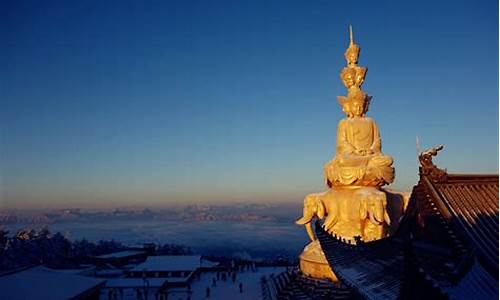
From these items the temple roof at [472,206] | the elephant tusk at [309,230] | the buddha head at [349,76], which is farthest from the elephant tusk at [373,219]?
the temple roof at [472,206]

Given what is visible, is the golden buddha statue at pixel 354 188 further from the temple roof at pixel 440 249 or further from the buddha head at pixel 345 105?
the temple roof at pixel 440 249

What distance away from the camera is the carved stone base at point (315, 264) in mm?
11719

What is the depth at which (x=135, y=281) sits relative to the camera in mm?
18891

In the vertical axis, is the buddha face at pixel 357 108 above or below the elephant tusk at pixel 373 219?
above

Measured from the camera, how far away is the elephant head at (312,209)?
44.5 feet

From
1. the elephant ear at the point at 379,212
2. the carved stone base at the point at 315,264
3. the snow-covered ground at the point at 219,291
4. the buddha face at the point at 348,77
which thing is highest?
the buddha face at the point at 348,77

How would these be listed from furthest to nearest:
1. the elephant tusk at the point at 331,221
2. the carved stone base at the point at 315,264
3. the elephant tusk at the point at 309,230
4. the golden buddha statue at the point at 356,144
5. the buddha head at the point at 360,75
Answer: the buddha head at the point at 360,75 < the elephant tusk at the point at 309,230 < the elephant tusk at the point at 331,221 < the golden buddha statue at the point at 356,144 < the carved stone base at the point at 315,264

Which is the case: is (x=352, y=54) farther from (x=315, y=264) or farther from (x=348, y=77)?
(x=315, y=264)

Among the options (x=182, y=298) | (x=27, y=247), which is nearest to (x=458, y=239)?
(x=182, y=298)

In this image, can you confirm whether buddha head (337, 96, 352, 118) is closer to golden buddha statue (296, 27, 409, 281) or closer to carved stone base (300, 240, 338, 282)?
golden buddha statue (296, 27, 409, 281)

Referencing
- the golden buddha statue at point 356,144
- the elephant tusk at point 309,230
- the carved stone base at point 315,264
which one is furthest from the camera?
the elephant tusk at point 309,230

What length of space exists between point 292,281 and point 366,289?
24.0 ft

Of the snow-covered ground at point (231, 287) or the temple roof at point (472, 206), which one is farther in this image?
the snow-covered ground at point (231, 287)

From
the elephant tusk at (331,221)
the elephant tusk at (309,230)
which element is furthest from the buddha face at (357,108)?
the elephant tusk at (309,230)
